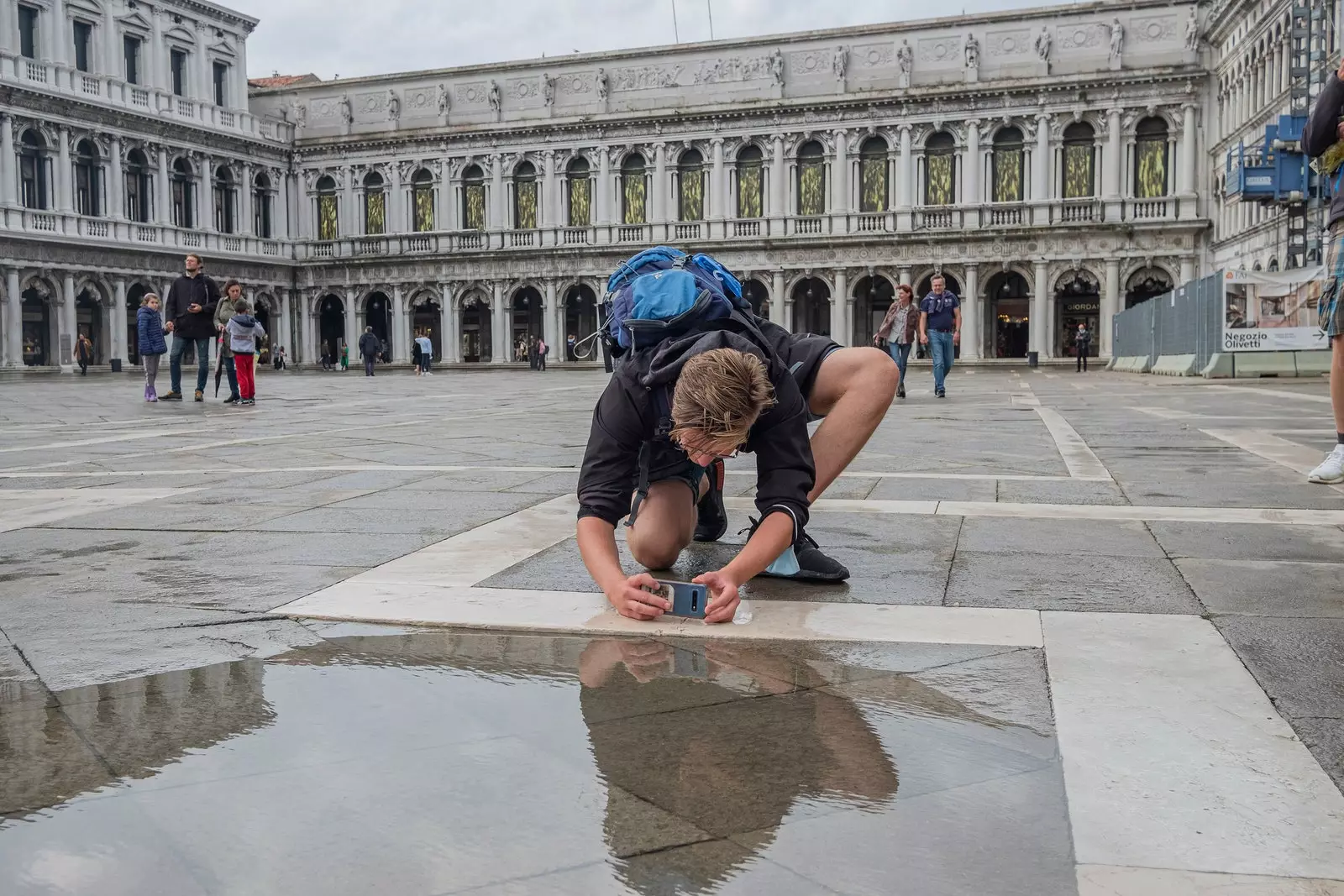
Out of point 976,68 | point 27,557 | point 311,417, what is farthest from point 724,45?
point 27,557

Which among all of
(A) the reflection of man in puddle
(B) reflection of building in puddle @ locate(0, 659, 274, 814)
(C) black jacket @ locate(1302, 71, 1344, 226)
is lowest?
(A) the reflection of man in puddle

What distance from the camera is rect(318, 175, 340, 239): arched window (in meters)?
49.8

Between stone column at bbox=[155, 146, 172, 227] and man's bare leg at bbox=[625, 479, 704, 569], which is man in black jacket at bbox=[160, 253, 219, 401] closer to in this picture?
man's bare leg at bbox=[625, 479, 704, 569]

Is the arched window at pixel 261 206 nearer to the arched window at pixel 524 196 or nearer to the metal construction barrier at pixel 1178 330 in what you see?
the arched window at pixel 524 196

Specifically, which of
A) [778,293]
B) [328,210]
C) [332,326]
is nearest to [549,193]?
[778,293]

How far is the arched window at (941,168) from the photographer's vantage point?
42344 millimetres

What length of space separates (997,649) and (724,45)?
4429 cm

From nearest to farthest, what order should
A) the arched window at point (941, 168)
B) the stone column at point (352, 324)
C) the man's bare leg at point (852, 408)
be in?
the man's bare leg at point (852, 408), the arched window at point (941, 168), the stone column at point (352, 324)

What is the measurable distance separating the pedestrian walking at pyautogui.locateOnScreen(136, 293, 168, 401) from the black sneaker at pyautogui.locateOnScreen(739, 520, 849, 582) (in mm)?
12860

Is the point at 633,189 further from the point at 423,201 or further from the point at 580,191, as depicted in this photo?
the point at 423,201

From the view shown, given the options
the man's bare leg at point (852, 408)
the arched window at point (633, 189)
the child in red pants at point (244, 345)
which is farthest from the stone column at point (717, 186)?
the man's bare leg at point (852, 408)

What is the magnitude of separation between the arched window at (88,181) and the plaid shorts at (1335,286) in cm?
4214

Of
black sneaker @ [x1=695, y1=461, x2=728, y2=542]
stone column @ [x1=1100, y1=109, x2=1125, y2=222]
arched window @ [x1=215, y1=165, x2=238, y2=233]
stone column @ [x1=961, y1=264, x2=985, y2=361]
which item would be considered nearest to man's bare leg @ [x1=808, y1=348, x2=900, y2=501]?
black sneaker @ [x1=695, y1=461, x2=728, y2=542]

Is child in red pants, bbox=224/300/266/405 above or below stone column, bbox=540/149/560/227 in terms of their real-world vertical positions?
below
